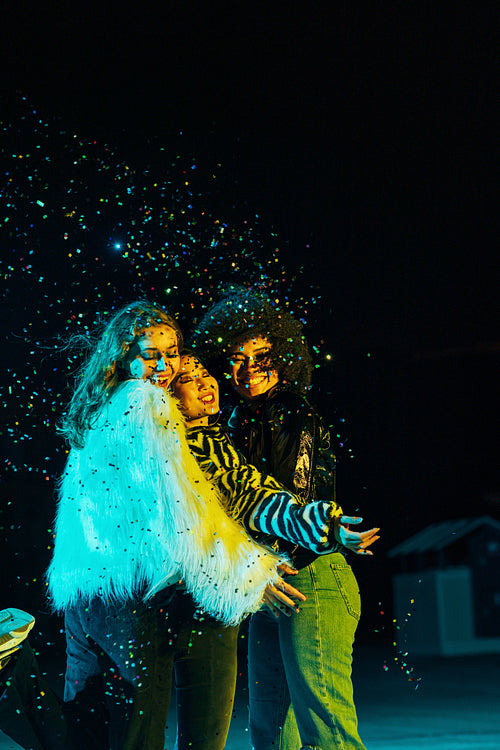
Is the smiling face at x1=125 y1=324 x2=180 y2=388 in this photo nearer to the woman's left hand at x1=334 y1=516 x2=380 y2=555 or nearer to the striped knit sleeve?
the striped knit sleeve

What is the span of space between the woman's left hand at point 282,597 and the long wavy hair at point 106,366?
22.5 inches

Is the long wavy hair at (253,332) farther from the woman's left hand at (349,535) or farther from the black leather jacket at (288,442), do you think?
the woman's left hand at (349,535)

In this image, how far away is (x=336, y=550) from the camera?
212 centimetres

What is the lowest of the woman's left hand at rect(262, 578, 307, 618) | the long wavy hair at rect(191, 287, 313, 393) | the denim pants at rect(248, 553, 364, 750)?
the denim pants at rect(248, 553, 364, 750)

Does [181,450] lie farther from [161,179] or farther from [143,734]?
[161,179]

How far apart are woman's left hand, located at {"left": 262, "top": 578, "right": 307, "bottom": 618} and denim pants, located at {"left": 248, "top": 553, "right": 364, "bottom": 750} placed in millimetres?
41

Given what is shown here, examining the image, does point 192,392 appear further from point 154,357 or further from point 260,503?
point 260,503

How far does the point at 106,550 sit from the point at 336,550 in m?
0.57

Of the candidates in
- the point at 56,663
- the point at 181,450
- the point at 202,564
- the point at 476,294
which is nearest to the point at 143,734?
the point at 202,564

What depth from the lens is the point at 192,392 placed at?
7.09 ft

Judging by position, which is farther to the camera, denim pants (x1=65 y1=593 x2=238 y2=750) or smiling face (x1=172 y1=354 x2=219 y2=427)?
smiling face (x1=172 y1=354 x2=219 y2=427)

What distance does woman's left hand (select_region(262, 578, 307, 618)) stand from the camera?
82.4 inches

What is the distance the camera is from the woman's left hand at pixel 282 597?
2.09m

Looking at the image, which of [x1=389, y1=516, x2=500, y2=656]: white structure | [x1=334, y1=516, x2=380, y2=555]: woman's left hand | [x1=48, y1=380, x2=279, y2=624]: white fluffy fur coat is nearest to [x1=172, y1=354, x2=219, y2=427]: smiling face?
[x1=48, y1=380, x2=279, y2=624]: white fluffy fur coat
